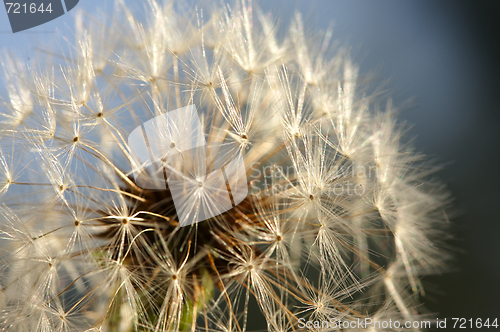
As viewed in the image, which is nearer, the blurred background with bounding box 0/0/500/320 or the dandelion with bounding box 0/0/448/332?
the dandelion with bounding box 0/0/448/332

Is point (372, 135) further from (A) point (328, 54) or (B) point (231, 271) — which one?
(B) point (231, 271)

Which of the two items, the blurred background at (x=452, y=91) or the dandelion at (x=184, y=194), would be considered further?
the blurred background at (x=452, y=91)

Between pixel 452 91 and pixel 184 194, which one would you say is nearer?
pixel 184 194

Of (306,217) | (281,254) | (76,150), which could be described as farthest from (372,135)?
(76,150)

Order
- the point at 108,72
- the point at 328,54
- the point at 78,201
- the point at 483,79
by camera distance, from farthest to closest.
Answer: the point at 483,79
the point at 328,54
the point at 108,72
the point at 78,201
